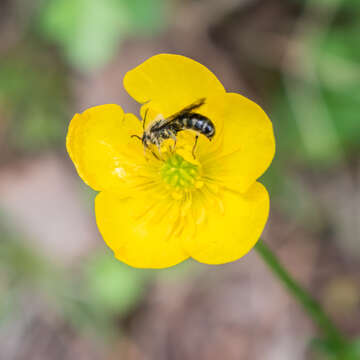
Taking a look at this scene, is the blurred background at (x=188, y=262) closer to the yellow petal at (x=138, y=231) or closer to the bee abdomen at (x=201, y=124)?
the yellow petal at (x=138, y=231)

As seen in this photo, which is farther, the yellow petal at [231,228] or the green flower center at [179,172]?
the green flower center at [179,172]

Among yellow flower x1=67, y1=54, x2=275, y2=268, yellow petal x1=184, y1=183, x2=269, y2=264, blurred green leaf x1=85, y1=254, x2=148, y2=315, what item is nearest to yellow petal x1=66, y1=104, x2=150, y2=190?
yellow flower x1=67, y1=54, x2=275, y2=268

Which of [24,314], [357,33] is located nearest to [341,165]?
[357,33]

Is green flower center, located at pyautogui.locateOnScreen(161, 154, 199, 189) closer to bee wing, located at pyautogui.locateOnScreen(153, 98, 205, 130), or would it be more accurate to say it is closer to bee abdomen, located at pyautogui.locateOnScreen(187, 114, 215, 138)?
bee wing, located at pyautogui.locateOnScreen(153, 98, 205, 130)

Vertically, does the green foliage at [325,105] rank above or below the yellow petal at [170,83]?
below

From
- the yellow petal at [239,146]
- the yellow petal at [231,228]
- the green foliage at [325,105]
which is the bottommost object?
the green foliage at [325,105]

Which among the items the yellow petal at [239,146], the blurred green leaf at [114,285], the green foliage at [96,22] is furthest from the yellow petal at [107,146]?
the green foliage at [96,22]
